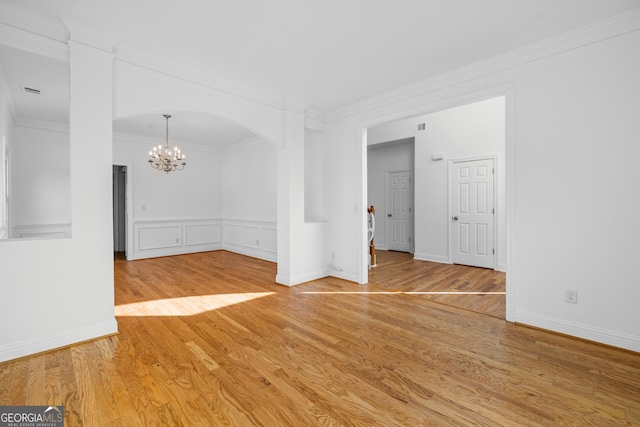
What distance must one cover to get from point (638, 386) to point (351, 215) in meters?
3.43

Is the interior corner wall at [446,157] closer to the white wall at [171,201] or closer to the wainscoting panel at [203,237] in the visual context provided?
the wainscoting panel at [203,237]

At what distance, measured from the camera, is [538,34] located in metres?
2.76

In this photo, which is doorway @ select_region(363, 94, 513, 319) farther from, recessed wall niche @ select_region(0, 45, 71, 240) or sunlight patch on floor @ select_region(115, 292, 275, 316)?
recessed wall niche @ select_region(0, 45, 71, 240)

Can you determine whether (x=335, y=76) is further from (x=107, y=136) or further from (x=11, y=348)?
(x=11, y=348)

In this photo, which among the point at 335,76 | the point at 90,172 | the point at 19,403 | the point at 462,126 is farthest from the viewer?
the point at 462,126

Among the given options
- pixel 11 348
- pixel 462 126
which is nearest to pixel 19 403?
pixel 11 348

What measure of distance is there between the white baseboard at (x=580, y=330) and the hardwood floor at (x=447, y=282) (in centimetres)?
26

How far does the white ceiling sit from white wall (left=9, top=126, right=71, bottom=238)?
4.12 meters

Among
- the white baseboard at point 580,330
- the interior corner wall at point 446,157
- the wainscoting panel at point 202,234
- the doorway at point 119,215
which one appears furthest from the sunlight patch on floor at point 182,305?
the doorway at point 119,215

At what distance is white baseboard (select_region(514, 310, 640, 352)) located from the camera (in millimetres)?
→ 2486

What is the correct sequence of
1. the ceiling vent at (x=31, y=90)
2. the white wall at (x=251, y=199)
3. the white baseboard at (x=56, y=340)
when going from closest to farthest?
the white baseboard at (x=56, y=340)
the ceiling vent at (x=31, y=90)
the white wall at (x=251, y=199)

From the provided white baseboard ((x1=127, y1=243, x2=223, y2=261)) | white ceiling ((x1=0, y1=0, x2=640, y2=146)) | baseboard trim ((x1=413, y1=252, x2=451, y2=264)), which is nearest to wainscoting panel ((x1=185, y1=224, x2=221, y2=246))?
white baseboard ((x1=127, y1=243, x2=223, y2=261))

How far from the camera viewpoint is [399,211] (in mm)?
7820

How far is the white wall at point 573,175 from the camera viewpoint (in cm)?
250
